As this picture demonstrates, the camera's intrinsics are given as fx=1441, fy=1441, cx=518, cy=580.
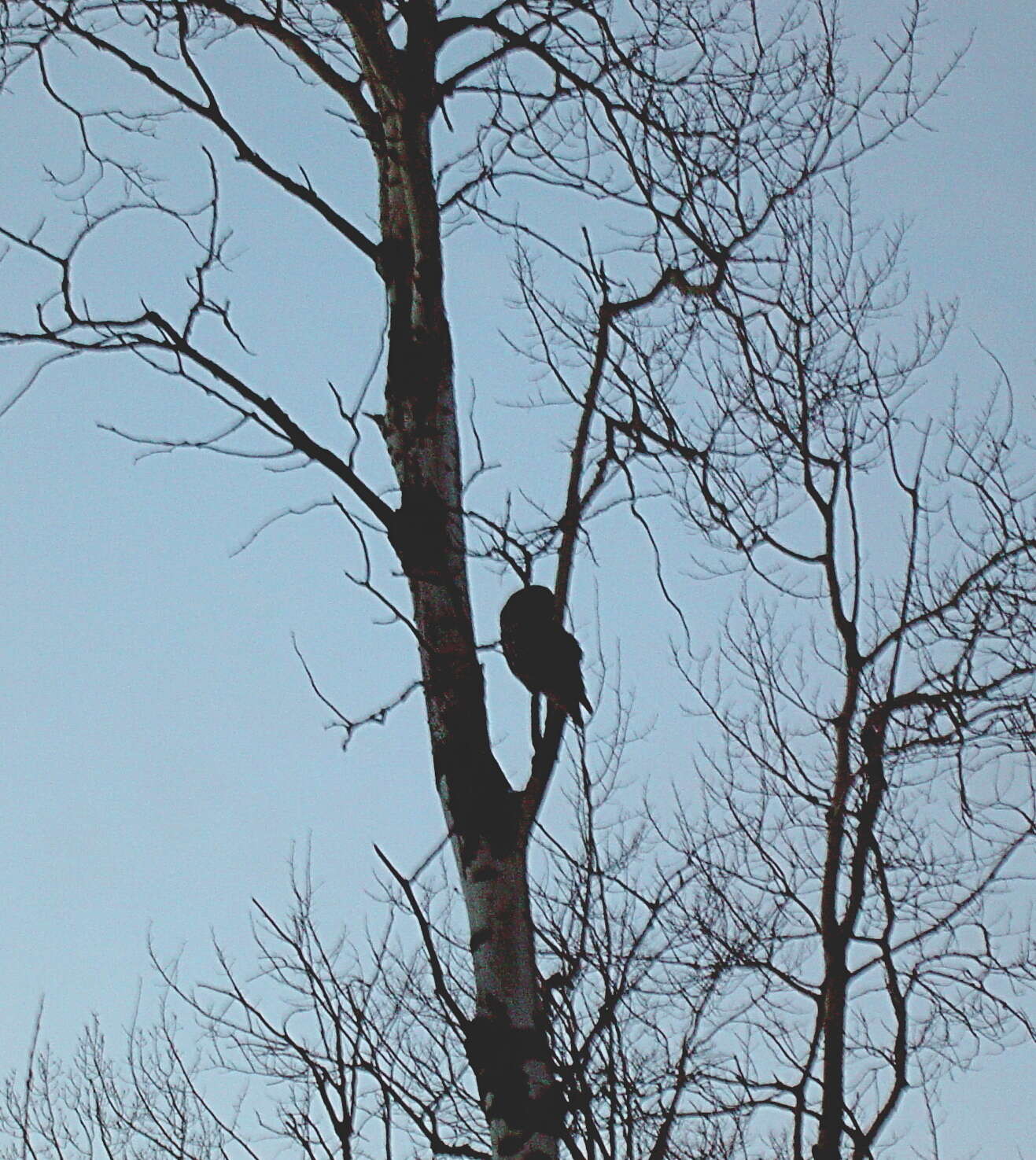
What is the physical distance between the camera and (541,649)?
2957 millimetres

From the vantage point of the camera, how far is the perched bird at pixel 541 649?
2.95 meters

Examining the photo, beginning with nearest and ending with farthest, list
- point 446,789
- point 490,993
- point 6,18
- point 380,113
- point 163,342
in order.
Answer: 1. point 490,993
2. point 446,789
3. point 163,342
4. point 380,113
5. point 6,18

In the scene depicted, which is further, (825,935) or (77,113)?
(825,935)

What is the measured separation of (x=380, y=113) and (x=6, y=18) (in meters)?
1.14

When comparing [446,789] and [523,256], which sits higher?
[523,256]

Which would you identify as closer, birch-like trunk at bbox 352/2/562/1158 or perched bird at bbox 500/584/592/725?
birch-like trunk at bbox 352/2/562/1158

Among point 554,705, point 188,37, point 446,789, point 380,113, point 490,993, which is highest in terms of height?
→ point 188,37

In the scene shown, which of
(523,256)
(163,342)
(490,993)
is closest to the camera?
(490,993)

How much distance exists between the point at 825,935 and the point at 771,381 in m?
1.77

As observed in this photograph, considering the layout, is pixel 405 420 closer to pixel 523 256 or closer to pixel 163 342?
pixel 163 342

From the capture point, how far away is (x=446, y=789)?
9.19 feet

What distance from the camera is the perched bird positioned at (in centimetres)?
295

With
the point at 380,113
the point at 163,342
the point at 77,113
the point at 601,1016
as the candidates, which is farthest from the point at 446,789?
the point at 77,113

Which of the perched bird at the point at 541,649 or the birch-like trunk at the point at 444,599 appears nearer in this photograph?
the birch-like trunk at the point at 444,599
